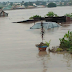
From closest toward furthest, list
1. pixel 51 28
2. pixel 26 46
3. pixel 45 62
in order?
pixel 45 62 → pixel 26 46 → pixel 51 28

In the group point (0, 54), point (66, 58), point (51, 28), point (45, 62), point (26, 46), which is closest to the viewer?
point (45, 62)

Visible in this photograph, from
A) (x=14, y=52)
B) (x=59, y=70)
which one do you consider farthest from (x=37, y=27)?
(x=59, y=70)

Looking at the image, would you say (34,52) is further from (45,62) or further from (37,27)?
(37,27)

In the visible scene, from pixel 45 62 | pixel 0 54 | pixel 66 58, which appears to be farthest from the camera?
pixel 0 54

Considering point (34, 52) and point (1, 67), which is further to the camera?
point (34, 52)

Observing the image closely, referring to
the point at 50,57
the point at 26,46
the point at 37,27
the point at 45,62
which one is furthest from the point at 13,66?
the point at 37,27

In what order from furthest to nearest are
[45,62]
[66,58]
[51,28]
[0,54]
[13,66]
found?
[51,28] → [0,54] → [66,58] → [45,62] → [13,66]

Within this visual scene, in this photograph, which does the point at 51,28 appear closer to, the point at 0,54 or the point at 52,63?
the point at 0,54

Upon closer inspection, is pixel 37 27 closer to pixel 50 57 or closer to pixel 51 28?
pixel 51 28

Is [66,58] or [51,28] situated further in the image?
[51,28]
